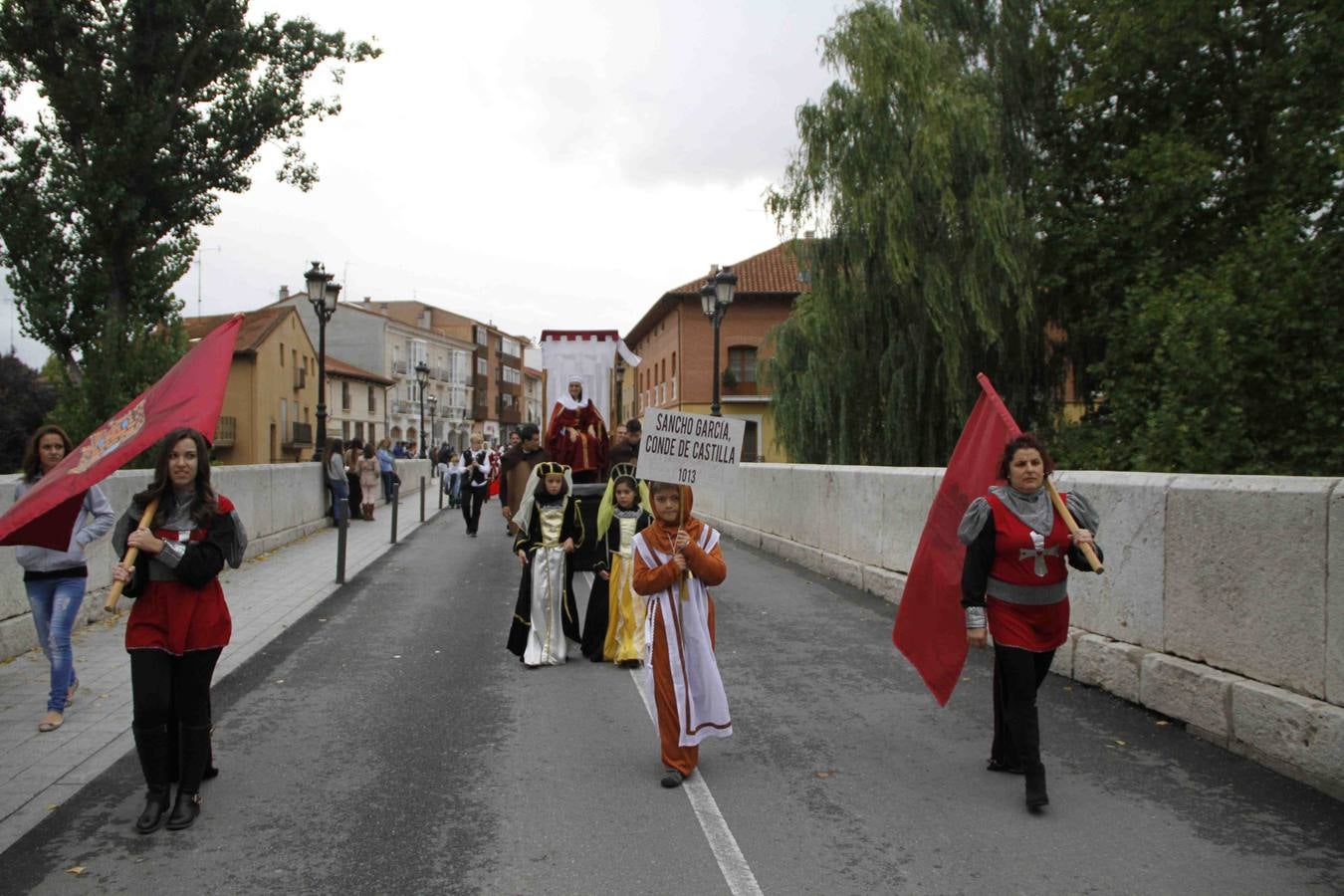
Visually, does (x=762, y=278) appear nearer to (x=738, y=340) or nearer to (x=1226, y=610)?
(x=738, y=340)

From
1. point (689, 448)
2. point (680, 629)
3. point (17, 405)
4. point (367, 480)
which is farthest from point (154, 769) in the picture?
point (17, 405)

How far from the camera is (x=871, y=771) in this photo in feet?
17.6

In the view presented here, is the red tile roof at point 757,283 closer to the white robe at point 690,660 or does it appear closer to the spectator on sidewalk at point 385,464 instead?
the spectator on sidewalk at point 385,464

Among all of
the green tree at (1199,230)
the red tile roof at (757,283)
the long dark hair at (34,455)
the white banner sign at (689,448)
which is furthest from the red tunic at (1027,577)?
the red tile roof at (757,283)

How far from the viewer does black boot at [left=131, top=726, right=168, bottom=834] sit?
15.0 ft

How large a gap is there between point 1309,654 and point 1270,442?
44.5 ft

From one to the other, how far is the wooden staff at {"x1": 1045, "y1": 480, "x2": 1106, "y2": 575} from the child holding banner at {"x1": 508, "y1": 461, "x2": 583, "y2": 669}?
4215mm

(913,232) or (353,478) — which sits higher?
(913,232)

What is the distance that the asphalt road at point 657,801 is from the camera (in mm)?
4020

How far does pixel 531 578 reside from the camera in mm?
8070

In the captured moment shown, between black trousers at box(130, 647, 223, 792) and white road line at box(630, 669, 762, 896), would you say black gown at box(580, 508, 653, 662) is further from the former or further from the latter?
black trousers at box(130, 647, 223, 792)

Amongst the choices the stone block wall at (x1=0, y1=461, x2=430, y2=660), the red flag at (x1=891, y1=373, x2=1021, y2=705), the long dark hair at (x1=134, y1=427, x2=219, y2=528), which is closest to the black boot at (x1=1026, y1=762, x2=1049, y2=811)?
the red flag at (x1=891, y1=373, x2=1021, y2=705)

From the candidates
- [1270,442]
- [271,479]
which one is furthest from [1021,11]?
[271,479]

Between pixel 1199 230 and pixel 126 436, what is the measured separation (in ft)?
67.3
